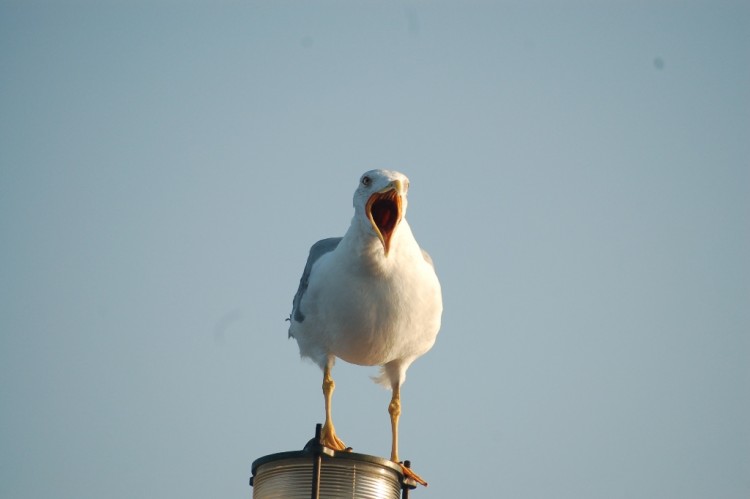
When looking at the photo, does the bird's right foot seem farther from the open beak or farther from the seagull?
the open beak

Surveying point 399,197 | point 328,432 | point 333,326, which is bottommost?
point 328,432

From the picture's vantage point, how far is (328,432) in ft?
32.5

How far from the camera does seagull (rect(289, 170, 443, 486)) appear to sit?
918 cm

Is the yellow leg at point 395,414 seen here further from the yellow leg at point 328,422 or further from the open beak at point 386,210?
the open beak at point 386,210

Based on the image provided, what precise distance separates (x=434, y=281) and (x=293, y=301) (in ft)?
5.66

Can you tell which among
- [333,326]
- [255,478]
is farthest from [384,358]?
[255,478]

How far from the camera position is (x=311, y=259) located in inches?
420

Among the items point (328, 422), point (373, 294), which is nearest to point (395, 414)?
point (328, 422)

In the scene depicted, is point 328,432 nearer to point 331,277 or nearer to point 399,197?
point 331,277

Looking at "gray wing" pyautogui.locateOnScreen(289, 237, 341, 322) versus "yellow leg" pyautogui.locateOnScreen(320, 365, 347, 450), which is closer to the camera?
"yellow leg" pyautogui.locateOnScreen(320, 365, 347, 450)

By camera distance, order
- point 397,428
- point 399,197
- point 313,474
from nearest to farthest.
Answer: point 313,474 → point 399,197 → point 397,428

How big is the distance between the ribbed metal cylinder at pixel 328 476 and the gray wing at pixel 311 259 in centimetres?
303

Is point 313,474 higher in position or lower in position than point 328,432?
lower

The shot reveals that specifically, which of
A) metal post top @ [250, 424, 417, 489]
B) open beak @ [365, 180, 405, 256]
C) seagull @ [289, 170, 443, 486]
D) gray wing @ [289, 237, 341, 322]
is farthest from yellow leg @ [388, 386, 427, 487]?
metal post top @ [250, 424, 417, 489]
